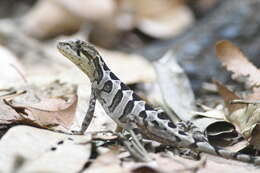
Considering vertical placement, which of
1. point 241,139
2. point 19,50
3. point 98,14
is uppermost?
point 98,14

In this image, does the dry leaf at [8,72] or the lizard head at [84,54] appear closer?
the lizard head at [84,54]

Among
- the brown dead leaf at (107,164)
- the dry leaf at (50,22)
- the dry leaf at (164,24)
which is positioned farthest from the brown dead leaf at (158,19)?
the brown dead leaf at (107,164)

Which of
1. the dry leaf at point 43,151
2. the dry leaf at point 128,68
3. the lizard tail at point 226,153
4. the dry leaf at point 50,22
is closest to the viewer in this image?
the dry leaf at point 43,151

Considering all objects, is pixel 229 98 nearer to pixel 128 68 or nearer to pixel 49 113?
pixel 49 113

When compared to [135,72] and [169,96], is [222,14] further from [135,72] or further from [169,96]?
[169,96]

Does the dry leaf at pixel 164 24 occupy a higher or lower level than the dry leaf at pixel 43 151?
higher

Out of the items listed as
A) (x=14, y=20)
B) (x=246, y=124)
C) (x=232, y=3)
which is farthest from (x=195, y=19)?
(x=246, y=124)

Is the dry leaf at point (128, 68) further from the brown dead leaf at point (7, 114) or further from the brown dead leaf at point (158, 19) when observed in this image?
the brown dead leaf at point (7, 114)

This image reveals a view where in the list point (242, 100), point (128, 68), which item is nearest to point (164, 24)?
point (128, 68)
